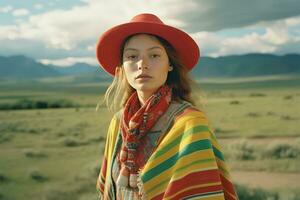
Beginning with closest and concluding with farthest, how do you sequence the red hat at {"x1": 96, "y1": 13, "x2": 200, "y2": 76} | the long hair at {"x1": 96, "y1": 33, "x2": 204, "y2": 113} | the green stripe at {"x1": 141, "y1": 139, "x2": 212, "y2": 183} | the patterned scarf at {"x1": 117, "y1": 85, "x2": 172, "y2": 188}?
the green stripe at {"x1": 141, "y1": 139, "x2": 212, "y2": 183}, the patterned scarf at {"x1": 117, "y1": 85, "x2": 172, "y2": 188}, the red hat at {"x1": 96, "y1": 13, "x2": 200, "y2": 76}, the long hair at {"x1": 96, "y1": 33, "x2": 204, "y2": 113}

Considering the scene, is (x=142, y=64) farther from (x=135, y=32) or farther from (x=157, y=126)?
(x=157, y=126)

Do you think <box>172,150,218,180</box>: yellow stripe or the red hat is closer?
<box>172,150,218,180</box>: yellow stripe

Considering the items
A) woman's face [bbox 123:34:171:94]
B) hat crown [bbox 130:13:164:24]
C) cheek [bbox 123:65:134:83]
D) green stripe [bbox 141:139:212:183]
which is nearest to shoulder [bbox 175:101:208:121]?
green stripe [bbox 141:139:212:183]

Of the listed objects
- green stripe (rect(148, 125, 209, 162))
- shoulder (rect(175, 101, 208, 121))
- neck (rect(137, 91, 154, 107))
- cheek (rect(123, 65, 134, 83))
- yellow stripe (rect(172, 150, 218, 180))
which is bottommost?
yellow stripe (rect(172, 150, 218, 180))

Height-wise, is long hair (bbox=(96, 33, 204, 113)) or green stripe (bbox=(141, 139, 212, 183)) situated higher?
long hair (bbox=(96, 33, 204, 113))

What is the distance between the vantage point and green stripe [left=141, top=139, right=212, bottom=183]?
221cm

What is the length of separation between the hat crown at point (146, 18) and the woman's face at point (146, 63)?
8cm

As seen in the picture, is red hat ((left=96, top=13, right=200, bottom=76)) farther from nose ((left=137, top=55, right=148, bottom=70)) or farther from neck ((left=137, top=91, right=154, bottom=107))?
neck ((left=137, top=91, right=154, bottom=107))

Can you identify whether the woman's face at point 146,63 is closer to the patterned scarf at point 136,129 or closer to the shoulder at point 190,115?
the patterned scarf at point 136,129

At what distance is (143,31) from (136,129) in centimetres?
50

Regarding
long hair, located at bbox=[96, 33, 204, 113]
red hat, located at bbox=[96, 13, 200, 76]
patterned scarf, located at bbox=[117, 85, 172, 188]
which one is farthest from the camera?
long hair, located at bbox=[96, 33, 204, 113]

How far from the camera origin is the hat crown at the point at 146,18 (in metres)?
2.49

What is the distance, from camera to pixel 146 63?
2.44 meters

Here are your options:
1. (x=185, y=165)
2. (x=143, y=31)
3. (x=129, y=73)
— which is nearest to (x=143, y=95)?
(x=129, y=73)
